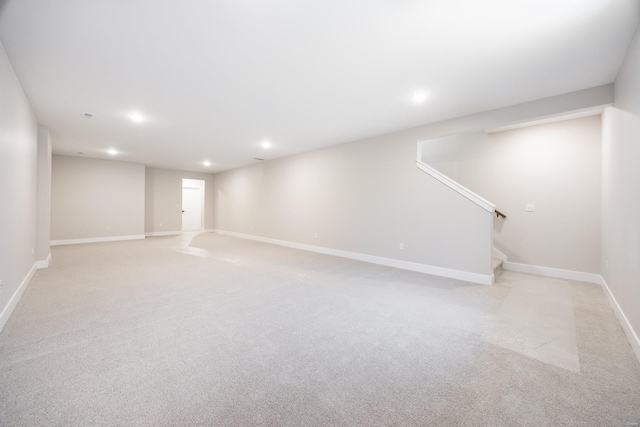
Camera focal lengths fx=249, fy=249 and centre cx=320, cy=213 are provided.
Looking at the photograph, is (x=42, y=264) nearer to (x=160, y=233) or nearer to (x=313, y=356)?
(x=160, y=233)

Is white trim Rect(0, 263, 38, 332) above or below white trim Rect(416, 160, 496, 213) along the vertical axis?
below

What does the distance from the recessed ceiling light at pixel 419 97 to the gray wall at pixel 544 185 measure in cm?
241

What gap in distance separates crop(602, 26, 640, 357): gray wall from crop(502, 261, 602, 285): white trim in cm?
71

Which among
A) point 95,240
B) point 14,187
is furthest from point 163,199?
point 14,187

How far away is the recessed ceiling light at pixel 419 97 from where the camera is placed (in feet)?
10.4

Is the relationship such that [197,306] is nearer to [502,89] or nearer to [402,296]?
[402,296]

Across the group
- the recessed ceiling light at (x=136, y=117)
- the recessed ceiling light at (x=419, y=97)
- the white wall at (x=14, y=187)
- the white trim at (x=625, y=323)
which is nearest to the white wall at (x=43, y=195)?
the white wall at (x=14, y=187)

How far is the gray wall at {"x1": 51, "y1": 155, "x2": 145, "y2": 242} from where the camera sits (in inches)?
276

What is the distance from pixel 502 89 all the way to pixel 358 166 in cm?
276

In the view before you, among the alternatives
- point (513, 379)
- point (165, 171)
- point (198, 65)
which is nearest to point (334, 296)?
point (513, 379)

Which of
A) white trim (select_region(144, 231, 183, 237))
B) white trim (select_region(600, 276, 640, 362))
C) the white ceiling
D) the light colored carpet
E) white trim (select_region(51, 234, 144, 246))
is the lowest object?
the light colored carpet

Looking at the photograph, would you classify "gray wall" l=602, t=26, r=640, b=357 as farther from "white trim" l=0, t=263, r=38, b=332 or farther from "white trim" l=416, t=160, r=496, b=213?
"white trim" l=0, t=263, r=38, b=332

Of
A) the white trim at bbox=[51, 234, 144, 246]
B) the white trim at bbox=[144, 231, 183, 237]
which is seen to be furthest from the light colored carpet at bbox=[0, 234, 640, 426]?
the white trim at bbox=[144, 231, 183, 237]

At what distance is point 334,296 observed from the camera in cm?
317
